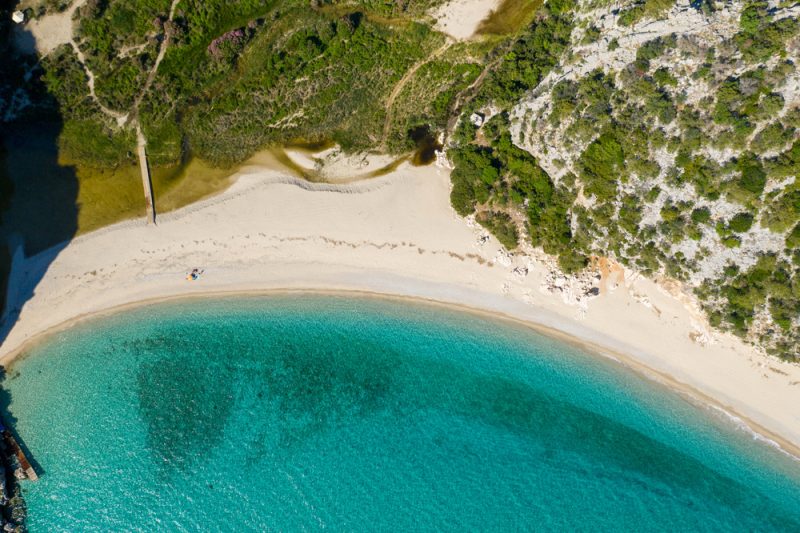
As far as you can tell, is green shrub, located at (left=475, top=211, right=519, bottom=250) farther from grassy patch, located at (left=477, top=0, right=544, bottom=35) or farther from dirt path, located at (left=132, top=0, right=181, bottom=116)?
dirt path, located at (left=132, top=0, right=181, bottom=116)

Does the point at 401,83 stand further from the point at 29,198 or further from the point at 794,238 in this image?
the point at 29,198

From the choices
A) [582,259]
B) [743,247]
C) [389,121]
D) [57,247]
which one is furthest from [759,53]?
[57,247]

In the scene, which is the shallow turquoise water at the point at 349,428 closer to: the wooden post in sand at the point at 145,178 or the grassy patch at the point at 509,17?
the wooden post in sand at the point at 145,178

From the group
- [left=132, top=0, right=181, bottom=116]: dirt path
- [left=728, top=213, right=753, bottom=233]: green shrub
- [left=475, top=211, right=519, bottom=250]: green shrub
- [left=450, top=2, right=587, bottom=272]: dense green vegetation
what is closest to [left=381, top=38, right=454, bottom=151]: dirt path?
[left=450, top=2, right=587, bottom=272]: dense green vegetation

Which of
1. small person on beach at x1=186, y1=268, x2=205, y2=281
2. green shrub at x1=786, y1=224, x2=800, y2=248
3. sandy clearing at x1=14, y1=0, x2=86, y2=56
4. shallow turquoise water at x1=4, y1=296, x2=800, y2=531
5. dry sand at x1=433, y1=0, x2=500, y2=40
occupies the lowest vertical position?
shallow turquoise water at x1=4, y1=296, x2=800, y2=531

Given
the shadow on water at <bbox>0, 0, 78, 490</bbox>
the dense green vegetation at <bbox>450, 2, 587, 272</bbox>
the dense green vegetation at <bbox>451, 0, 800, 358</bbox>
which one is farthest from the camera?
the shadow on water at <bbox>0, 0, 78, 490</bbox>

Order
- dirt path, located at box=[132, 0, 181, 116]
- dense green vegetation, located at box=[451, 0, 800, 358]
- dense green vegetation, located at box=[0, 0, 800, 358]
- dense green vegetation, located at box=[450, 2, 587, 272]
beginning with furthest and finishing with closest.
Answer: dirt path, located at box=[132, 0, 181, 116] → dense green vegetation, located at box=[450, 2, 587, 272] → dense green vegetation, located at box=[0, 0, 800, 358] → dense green vegetation, located at box=[451, 0, 800, 358]
